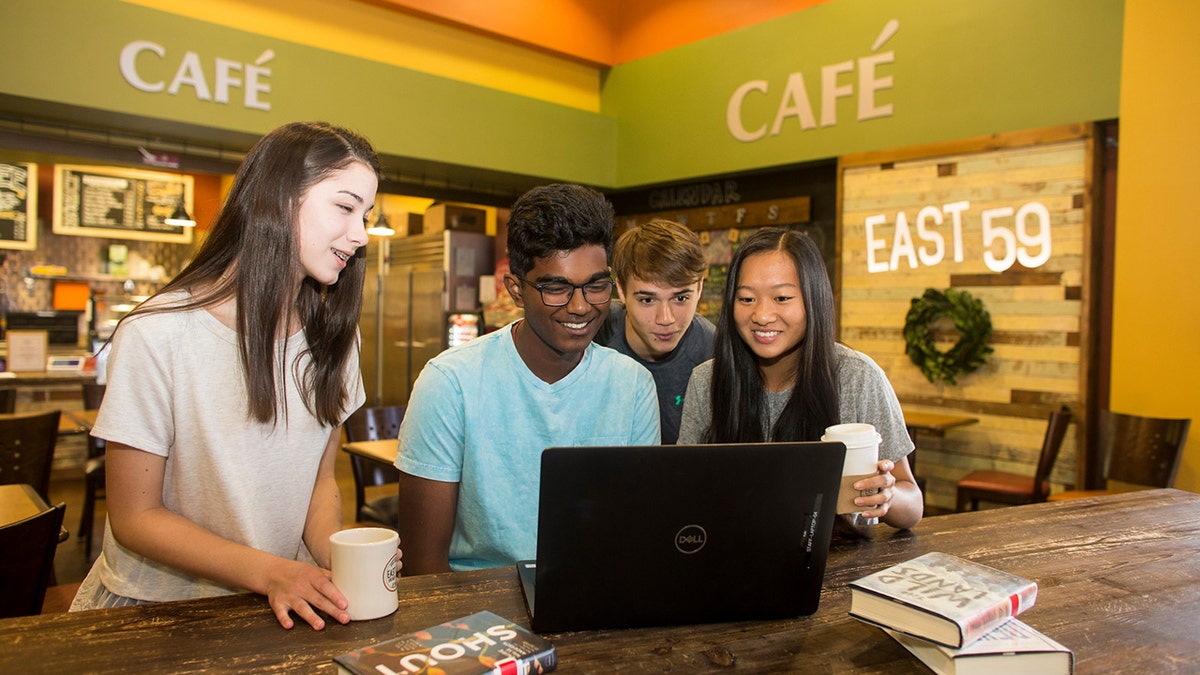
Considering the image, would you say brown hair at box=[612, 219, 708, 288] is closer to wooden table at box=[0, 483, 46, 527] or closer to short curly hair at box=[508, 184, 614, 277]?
short curly hair at box=[508, 184, 614, 277]

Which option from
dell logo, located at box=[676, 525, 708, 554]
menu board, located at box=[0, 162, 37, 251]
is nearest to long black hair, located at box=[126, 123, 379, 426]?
dell logo, located at box=[676, 525, 708, 554]

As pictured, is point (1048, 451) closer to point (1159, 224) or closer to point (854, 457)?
point (1159, 224)

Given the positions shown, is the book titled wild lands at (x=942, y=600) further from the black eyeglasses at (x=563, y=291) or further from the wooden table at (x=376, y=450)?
the wooden table at (x=376, y=450)

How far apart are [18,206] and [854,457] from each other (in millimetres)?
8919

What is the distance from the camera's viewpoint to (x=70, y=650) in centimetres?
105

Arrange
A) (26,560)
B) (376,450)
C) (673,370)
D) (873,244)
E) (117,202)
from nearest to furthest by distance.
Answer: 1. (26,560)
2. (673,370)
3. (376,450)
4. (873,244)
5. (117,202)

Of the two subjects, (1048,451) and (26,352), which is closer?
(1048,451)

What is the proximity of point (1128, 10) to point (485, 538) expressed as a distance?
470cm

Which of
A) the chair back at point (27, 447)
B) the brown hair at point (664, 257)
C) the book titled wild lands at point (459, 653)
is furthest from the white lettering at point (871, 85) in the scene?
the book titled wild lands at point (459, 653)

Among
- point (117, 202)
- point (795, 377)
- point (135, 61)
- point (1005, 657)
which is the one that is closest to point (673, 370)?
point (795, 377)

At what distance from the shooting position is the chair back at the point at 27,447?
3215 mm

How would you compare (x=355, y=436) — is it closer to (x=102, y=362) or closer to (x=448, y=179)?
(x=102, y=362)

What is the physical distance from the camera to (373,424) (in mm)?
4297

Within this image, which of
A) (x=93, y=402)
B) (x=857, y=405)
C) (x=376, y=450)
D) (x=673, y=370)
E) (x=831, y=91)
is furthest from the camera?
(x=831, y=91)
